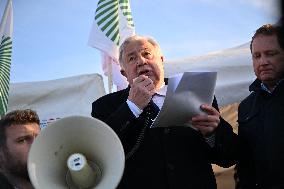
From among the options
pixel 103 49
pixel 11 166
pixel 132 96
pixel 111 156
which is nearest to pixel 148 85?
pixel 132 96

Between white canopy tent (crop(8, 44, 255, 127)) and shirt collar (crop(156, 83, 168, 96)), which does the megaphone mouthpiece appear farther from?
white canopy tent (crop(8, 44, 255, 127))

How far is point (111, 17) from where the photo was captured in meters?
5.88

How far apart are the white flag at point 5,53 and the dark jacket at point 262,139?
4098mm

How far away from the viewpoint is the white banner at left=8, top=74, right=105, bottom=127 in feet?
20.2

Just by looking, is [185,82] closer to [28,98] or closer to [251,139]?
[251,139]

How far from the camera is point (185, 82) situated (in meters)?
1.96

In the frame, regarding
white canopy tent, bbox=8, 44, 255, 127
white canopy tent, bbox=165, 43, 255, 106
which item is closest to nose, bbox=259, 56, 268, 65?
white canopy tent, bbox=165, 43, 255, 106

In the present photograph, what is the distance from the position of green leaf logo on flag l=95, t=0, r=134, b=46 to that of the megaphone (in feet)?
12.8

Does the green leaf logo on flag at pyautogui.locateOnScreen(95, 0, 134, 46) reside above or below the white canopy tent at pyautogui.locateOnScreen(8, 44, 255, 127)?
above

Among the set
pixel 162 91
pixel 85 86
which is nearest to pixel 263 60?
pixel 162 91

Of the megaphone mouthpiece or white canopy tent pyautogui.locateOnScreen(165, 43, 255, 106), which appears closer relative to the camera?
the megaphone mouthpiece

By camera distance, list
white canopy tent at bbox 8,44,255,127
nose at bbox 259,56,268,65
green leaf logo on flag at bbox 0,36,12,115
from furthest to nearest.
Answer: green leaf logo on flag at bbox 0,36,12,115, white canopy tent at bbox 8,44,255,127, nose at bbox 259,56,268,65

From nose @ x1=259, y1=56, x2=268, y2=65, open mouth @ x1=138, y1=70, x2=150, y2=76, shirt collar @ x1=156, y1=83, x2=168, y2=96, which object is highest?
nose @ x1=259, y1=56, x2=268, y2=65

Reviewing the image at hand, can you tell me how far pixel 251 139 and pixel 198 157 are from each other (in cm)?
27
